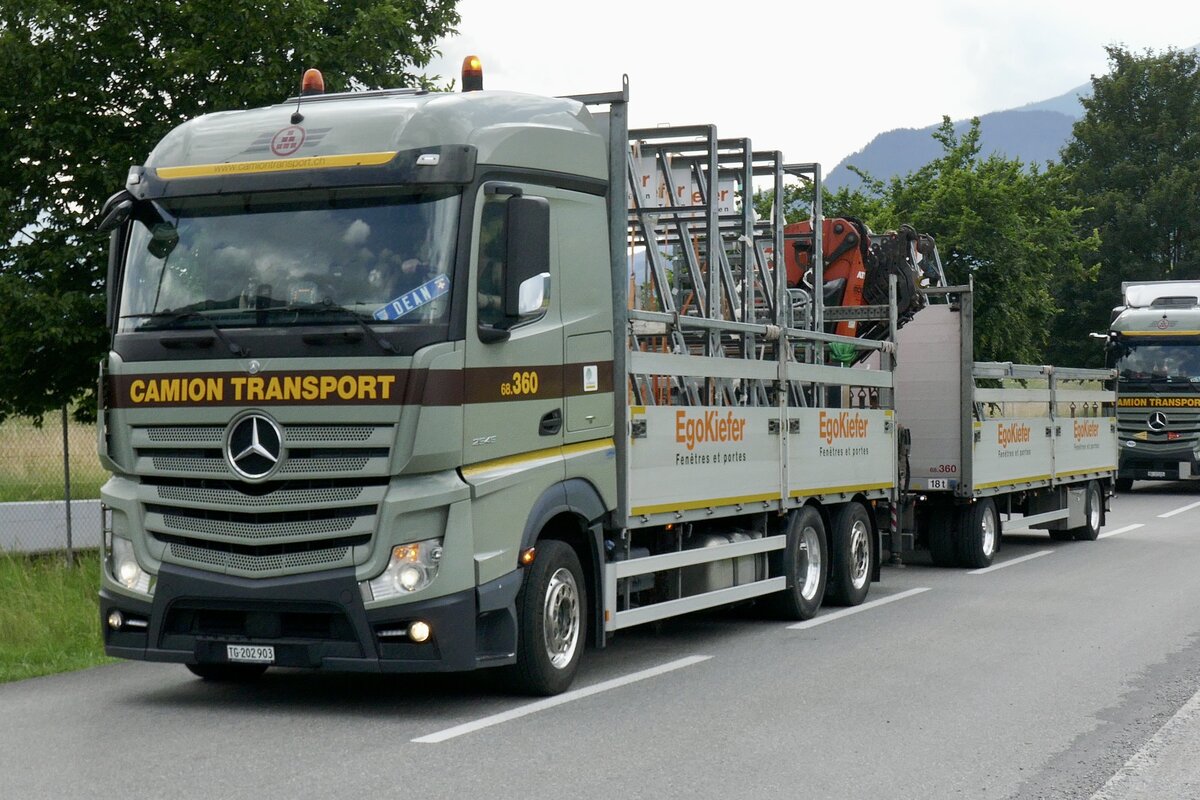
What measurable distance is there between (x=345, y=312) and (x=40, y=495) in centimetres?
1180

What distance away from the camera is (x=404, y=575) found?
295 inches

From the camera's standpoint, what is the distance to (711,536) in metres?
10.7

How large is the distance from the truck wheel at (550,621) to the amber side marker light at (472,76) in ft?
8.66

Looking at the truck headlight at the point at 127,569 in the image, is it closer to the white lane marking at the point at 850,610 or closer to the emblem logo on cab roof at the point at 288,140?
the emblem logo on cab roof at the point at 288,140

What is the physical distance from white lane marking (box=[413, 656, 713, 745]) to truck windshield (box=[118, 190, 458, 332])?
6.68 ft

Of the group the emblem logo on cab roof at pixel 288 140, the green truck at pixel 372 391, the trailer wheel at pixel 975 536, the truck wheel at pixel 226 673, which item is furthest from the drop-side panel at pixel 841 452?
the emblem logo on cab roof at pixel 288 140

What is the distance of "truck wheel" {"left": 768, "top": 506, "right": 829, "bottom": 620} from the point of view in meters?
11.6

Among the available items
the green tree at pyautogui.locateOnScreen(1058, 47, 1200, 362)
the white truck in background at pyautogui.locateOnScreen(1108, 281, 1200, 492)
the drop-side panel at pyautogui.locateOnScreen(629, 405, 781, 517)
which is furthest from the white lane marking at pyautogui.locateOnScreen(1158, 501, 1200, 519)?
the green tree at pyautogui.locateOnScreen(1058, 47, 1200, 362)

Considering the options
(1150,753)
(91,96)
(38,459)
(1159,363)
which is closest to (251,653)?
(1150,753)

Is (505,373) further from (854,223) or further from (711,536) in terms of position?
(854,223)

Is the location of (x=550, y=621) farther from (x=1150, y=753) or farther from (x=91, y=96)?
(x=91, y=96)

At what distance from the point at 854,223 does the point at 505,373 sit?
8342 millimetres

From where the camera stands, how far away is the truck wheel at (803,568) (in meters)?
11.6

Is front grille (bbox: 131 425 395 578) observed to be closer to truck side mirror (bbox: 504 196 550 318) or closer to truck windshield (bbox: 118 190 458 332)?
truck windshield (bbox: 118 190 458 332)
